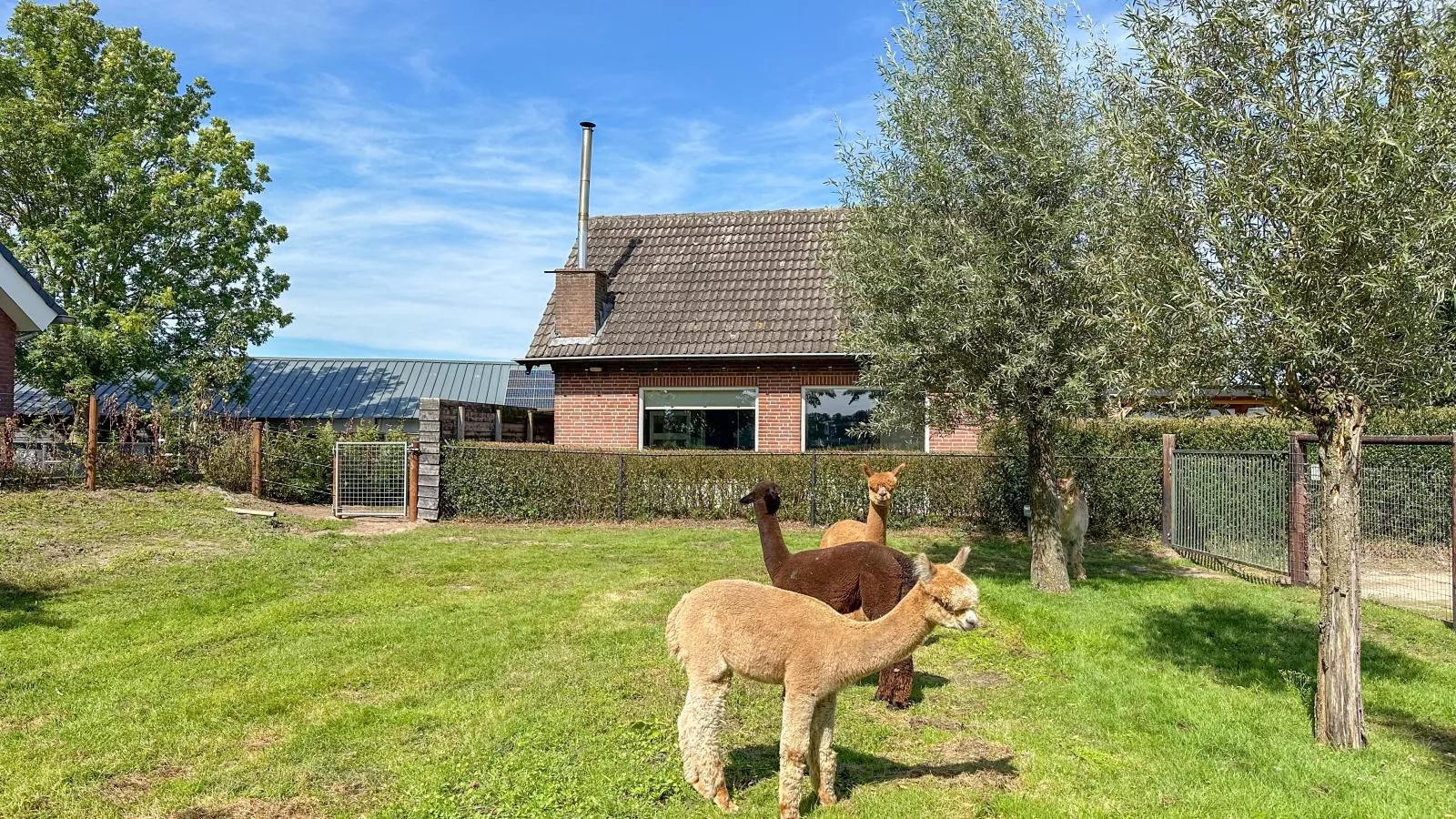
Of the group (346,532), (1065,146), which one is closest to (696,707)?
(1065,146)

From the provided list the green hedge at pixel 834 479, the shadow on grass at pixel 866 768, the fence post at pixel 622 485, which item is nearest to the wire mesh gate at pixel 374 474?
the green hedge at pixel 834 479

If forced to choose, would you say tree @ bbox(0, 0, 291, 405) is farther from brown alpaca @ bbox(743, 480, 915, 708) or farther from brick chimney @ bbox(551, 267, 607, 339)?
brown alpaca @ bbox(743, 480, 915, 708)

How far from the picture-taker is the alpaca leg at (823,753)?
15.3 ft

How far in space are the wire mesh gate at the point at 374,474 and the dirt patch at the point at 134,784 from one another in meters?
11.8

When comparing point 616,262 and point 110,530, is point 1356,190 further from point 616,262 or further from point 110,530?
point 616,262

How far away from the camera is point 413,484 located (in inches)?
639

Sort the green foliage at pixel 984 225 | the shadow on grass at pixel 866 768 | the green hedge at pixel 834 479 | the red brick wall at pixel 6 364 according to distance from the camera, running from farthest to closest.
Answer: the red brick wall at pixel 6 364 → the green hedge at pixel 834 479 → the green foliage at pixel 984 225 → the shadow on grass at pixel 866 768

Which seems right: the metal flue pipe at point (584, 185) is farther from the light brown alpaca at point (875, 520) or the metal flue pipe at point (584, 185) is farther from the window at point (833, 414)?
the light brown alpaca at point (875, 520)

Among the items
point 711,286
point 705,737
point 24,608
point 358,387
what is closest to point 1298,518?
point 705,737

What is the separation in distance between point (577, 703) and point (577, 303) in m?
13.8

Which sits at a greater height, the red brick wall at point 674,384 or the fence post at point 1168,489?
the red brick wall at point 674,384

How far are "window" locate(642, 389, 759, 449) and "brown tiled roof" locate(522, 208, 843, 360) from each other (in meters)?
0.99

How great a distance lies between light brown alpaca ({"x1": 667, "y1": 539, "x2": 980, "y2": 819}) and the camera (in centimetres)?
435

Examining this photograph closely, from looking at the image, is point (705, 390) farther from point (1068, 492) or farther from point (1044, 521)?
point (1044, 521)
